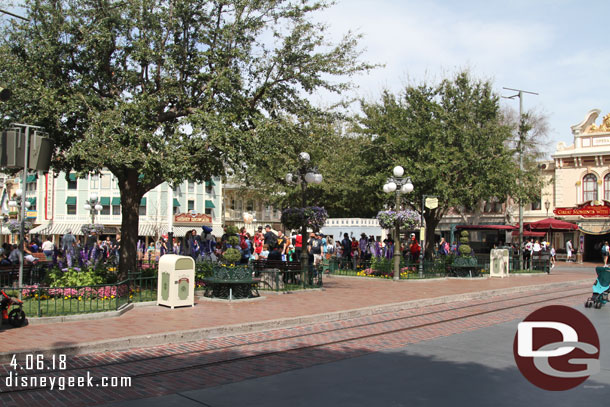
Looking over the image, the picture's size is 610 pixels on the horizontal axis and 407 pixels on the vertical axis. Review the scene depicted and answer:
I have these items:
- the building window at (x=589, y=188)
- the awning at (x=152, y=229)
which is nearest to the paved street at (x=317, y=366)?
the building window at (x=589, y=188)

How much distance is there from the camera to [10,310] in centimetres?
951

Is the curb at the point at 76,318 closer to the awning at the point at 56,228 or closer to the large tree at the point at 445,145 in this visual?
the large tree at the point at 445,145

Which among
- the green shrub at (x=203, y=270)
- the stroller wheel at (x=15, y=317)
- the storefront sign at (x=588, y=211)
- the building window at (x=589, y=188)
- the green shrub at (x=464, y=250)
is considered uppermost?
the building window at (x=589, y=188)

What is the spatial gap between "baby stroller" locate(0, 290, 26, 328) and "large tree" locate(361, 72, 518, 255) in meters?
18.0

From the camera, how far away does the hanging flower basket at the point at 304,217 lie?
16797 millimetres

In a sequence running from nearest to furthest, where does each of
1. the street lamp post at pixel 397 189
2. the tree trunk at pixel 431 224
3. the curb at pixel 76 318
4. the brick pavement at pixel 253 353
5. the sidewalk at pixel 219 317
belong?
the brick pavement at pixel 253 353 → the sidewalk at pixel 219 317 → the curb at pixel 76 318 → the street lamp post at pixel 397 189 → the tree trunk at pixel 431 224

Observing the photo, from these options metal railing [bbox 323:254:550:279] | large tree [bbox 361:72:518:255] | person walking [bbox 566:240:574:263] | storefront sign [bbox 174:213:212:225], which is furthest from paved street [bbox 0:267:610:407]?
storefront sign [bbox 174:213:212:225]

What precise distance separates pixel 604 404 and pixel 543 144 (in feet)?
146

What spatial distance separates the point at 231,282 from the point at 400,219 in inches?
364

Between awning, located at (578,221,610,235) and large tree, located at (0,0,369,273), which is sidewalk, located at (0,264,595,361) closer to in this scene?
large tree, located at (0,0,369,273)

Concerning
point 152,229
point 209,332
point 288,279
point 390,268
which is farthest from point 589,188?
point 209,332

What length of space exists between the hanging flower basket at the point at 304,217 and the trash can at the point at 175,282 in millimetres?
4880

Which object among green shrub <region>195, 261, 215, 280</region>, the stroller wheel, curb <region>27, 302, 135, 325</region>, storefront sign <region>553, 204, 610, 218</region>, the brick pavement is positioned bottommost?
the brick pavement

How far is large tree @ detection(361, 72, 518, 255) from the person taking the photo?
2497 centimetres
